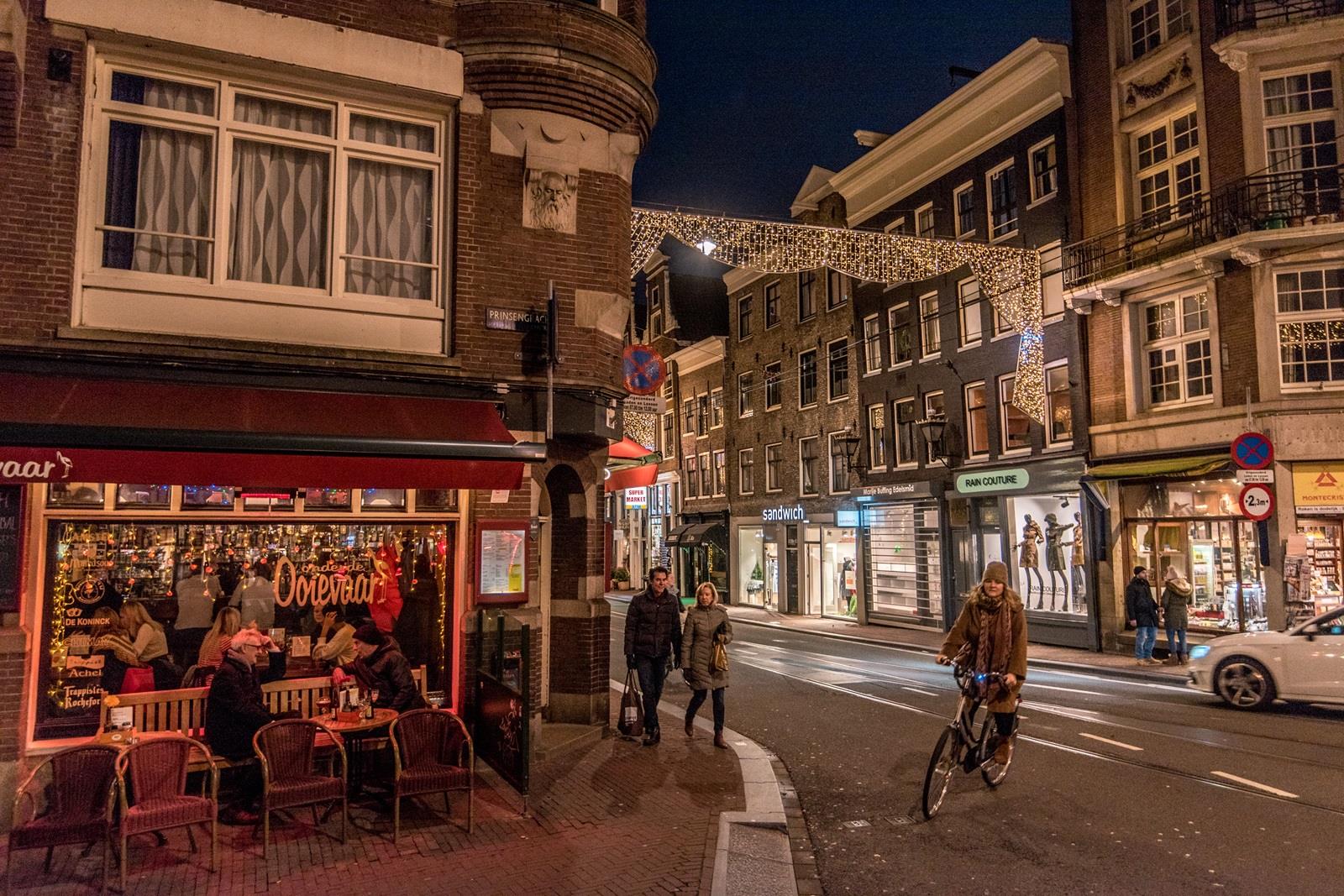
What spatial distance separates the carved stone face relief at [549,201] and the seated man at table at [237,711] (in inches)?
205

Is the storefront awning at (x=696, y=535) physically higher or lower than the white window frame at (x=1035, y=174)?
lower

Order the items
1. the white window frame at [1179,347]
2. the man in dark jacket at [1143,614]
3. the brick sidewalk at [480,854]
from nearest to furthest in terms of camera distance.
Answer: the brick sidewalk at [480,854] < the man in dark jacket at [1143,614] < the white window frame at [1179,347]

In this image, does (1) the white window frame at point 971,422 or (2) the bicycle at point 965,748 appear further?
(1) the white window frame at point 971,422

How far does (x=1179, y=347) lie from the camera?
17.8m

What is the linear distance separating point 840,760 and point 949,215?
18542 millimetres

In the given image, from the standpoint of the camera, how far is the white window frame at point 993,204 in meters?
21.5

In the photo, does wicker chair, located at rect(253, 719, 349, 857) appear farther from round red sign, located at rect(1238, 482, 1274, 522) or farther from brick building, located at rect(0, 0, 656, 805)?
round red sign, located at rect(1238, 482, 1274, 522)

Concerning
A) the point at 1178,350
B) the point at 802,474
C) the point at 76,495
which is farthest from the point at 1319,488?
the point at 76,495

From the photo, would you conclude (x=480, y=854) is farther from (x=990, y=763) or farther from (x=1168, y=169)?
(x=1168, y=169)

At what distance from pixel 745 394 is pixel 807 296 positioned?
525cm

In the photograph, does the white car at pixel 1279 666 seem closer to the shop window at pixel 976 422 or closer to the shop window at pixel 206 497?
the shop window at pixel 976 422

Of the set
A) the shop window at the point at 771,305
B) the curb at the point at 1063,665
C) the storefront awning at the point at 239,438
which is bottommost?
the curb at the point at 1063,665

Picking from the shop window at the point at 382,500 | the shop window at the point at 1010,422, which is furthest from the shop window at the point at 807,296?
the shop window at the point at 382,500

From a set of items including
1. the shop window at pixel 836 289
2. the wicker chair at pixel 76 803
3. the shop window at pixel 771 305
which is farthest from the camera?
the shop window at pixel 771 305
